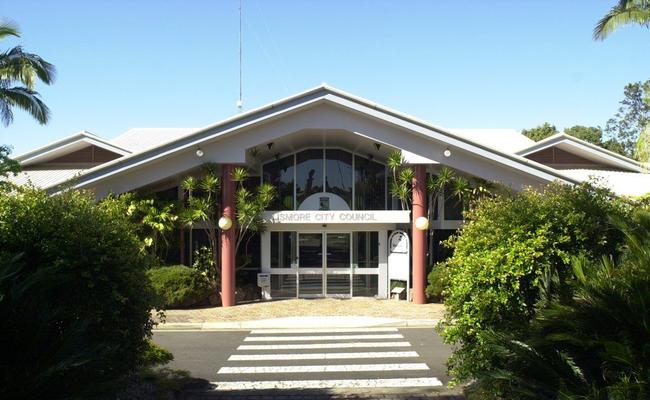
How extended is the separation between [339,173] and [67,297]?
44.6ft

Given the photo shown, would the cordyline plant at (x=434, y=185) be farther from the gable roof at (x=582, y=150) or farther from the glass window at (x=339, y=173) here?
the gable roof at (x=582, y=150)

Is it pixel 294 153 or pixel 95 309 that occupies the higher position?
pixel 294 153

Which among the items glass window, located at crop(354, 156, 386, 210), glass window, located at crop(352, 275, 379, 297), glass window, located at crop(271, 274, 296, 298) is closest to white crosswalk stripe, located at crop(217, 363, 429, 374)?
glass window, located at crop(271, 274, 296, 298)

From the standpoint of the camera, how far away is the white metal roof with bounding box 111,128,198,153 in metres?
25.0

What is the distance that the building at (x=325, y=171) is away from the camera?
55.6 feet

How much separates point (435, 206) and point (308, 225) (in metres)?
4.50

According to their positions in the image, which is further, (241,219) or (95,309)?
(241,219)

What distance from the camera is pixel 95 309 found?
6465 millimetres

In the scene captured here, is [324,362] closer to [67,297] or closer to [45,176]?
[67,297]

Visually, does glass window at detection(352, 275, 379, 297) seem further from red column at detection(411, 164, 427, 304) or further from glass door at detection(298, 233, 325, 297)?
red column at detection(411, 164, 427, 304)

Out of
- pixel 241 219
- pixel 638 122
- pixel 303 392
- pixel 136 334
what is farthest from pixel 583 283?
pixel 638 122

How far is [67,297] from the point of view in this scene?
6.41 metres

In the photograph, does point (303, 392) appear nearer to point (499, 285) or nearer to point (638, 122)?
point (499, 285)

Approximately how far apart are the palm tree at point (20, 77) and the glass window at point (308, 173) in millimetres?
8522
